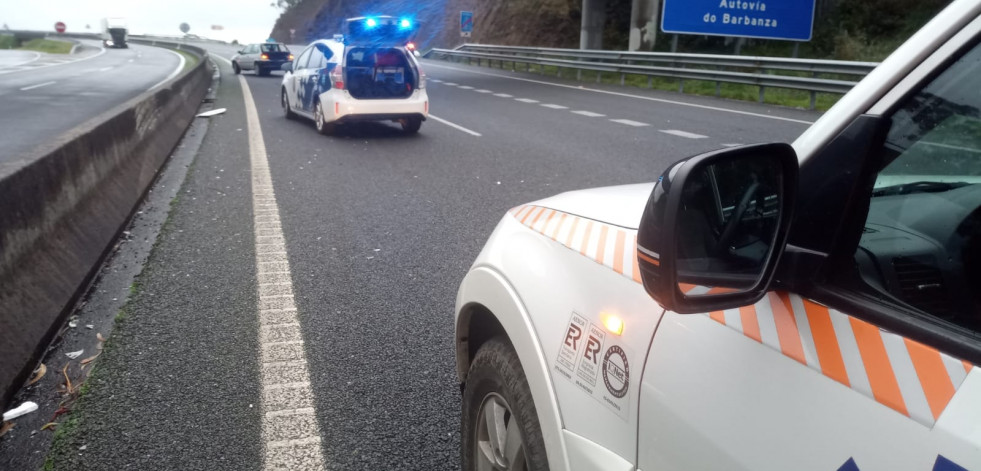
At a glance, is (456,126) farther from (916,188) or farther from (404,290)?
(916,188)

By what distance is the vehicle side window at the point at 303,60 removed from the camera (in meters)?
13.7

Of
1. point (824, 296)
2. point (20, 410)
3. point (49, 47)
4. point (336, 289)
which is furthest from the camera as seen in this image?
point (49, 47)

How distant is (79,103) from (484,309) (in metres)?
18.2

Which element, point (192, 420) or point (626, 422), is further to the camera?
point (192, 420)

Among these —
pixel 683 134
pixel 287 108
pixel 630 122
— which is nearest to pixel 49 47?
pixel 287 108

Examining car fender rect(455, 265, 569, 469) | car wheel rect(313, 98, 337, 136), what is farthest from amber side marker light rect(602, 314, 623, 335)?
car wheel rect(313, 98, 337, 136)

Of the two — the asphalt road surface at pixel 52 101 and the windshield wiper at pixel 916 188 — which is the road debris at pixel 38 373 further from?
the asphalt road surface at pixel 52 101

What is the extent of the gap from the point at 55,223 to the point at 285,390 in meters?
2.10

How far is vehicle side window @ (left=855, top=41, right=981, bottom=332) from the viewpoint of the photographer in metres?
1.27

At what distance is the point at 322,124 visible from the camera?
41.1 ft

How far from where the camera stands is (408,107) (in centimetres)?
1220

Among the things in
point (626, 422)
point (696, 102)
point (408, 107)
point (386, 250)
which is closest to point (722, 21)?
point (696, 102)

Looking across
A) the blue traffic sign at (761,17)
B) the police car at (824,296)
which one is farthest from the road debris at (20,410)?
the blue traffic sign at (761,17)

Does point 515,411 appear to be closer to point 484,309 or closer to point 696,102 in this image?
point 484,309
